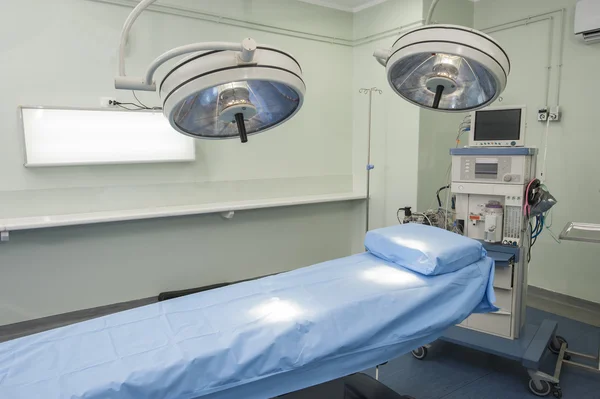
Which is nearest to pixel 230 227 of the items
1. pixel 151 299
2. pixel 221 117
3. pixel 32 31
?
pixel 151 299

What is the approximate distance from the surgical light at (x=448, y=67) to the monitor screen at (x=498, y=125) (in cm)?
117

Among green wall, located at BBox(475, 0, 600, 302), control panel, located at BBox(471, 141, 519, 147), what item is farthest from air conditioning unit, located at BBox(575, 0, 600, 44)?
control panel, located at BBox(471, 141, 519, 147)

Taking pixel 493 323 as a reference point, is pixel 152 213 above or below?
above

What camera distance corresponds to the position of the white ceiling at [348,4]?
150 inches

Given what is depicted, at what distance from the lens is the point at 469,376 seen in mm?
2355

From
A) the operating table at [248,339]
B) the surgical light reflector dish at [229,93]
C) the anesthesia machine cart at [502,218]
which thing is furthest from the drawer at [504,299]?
the surgical light reflector dish at [229,93]

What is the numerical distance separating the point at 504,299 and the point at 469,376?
1.63 feet

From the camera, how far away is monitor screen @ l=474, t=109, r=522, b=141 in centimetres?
243

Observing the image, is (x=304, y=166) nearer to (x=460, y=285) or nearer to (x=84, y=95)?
(x=84, y=95)

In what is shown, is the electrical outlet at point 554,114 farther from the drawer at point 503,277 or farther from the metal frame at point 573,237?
the drawer at point 503,277

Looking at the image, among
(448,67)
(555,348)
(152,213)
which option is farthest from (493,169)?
(152,213)

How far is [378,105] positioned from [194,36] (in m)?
1.73

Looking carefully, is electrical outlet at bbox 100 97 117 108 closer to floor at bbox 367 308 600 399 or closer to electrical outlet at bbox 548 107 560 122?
floor at bbox 367 308 600 399

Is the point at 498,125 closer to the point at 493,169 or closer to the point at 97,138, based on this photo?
the point at 493,169
